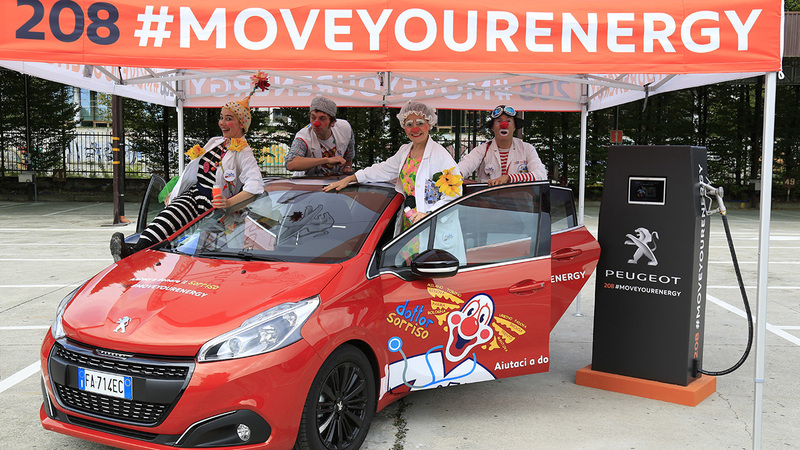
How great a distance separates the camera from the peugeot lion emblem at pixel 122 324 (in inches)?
124

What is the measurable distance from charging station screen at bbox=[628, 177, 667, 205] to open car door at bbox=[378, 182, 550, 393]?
601mm

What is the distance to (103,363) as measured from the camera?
3.11 metres

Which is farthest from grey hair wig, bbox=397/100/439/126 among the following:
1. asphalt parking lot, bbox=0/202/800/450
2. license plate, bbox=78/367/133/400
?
license plate, bbox=78/367/133/400

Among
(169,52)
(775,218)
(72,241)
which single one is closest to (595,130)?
(775,218)

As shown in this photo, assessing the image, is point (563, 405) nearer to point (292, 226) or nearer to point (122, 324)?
point (292, 226)

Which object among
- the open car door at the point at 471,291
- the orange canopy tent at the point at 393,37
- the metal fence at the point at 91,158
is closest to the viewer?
the orange canopy tent at the point at 393,37

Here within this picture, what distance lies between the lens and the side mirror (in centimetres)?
373

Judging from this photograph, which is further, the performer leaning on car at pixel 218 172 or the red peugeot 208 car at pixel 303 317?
the performer leaning on car at pixel 218 172

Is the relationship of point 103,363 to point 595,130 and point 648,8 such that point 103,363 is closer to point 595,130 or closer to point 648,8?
point 648,8

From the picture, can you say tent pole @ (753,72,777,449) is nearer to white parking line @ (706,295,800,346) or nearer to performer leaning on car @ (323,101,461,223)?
performer leaning on car @ (323,101,461,223)

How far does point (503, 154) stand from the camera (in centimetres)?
630

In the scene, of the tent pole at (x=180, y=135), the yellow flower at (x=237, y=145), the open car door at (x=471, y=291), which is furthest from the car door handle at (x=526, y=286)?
the tent pole at (x=180, y=135)

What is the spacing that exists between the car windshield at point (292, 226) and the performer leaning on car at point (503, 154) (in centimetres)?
203

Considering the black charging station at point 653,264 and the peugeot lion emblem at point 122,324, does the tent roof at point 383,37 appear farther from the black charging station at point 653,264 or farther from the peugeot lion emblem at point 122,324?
the peugeot lion emblem at point 122,324
